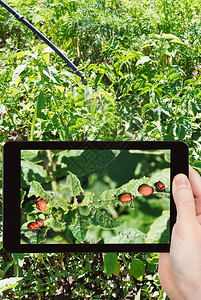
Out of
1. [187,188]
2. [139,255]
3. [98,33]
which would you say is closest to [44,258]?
→ [139,255]

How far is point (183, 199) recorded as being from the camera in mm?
1103

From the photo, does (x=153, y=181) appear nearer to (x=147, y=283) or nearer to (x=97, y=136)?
(x=97, y=136)

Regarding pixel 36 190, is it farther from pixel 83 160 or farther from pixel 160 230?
pixel 160 230

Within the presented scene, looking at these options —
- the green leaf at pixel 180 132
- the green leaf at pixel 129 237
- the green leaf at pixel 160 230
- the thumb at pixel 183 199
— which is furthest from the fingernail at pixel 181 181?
the green leaf at pixel 180 132

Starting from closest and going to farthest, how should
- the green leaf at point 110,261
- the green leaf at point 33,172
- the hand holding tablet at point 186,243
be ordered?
the hand holding tablet at point 186,243, the green leaf at point 33,172, the green leaf at point 110,261

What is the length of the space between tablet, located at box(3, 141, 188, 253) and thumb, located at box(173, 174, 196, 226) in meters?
0.03

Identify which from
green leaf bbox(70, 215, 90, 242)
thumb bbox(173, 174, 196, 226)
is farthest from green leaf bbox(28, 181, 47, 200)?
thumb bbox(173, 174, 196, 226)

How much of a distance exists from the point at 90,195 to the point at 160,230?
24 centimetres

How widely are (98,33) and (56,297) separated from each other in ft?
5.63

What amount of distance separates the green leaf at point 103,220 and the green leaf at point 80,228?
0.02 metres

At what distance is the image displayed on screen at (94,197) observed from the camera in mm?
1194

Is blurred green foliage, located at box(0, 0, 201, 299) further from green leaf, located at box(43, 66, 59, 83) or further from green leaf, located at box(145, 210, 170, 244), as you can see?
green leaf, located at box(145, 210, 170, 244)

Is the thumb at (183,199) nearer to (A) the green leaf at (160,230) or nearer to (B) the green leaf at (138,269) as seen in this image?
(A) the green leaf at (160,230)

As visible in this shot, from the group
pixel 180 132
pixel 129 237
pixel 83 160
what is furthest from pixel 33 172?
pixel 180 132
